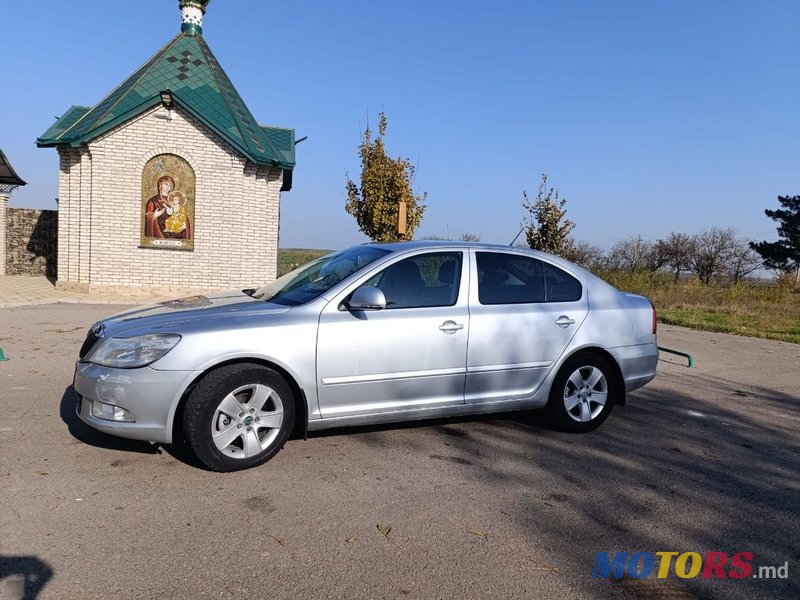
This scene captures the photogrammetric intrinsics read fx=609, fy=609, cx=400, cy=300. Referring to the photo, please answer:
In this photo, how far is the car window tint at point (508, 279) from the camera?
510 cm

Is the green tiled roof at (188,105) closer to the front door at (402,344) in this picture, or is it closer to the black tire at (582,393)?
the front door at (402,344)

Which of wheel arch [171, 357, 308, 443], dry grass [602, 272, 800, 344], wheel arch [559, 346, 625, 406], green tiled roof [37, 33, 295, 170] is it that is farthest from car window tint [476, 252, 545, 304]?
green tiled roof [37, 33, 295, 170]

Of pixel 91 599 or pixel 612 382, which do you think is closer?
pixel 91 599

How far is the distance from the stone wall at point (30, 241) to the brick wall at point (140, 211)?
6.78m

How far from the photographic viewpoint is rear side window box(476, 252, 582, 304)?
5.12 m

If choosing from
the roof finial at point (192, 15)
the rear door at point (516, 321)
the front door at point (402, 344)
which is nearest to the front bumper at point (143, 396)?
the front door at point (402, 344)

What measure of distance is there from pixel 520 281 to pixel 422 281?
3.05 ft

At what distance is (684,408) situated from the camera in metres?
6.54

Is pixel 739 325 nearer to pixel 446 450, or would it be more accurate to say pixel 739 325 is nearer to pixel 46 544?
pixel 446 450

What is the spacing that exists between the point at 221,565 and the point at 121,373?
1629mm

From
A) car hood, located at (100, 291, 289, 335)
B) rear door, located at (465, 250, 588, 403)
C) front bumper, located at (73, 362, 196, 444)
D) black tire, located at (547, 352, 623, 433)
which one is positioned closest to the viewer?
front bumper, located at (73, 362, 196, 444)

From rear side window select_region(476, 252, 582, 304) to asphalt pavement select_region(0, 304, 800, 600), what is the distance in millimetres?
1170

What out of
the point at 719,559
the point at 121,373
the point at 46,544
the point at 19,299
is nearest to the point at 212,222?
the point at 19,299

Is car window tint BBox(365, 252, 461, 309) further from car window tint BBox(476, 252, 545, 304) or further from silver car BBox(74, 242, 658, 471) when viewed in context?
car window tint BBox(476, 252, 545, 304)
